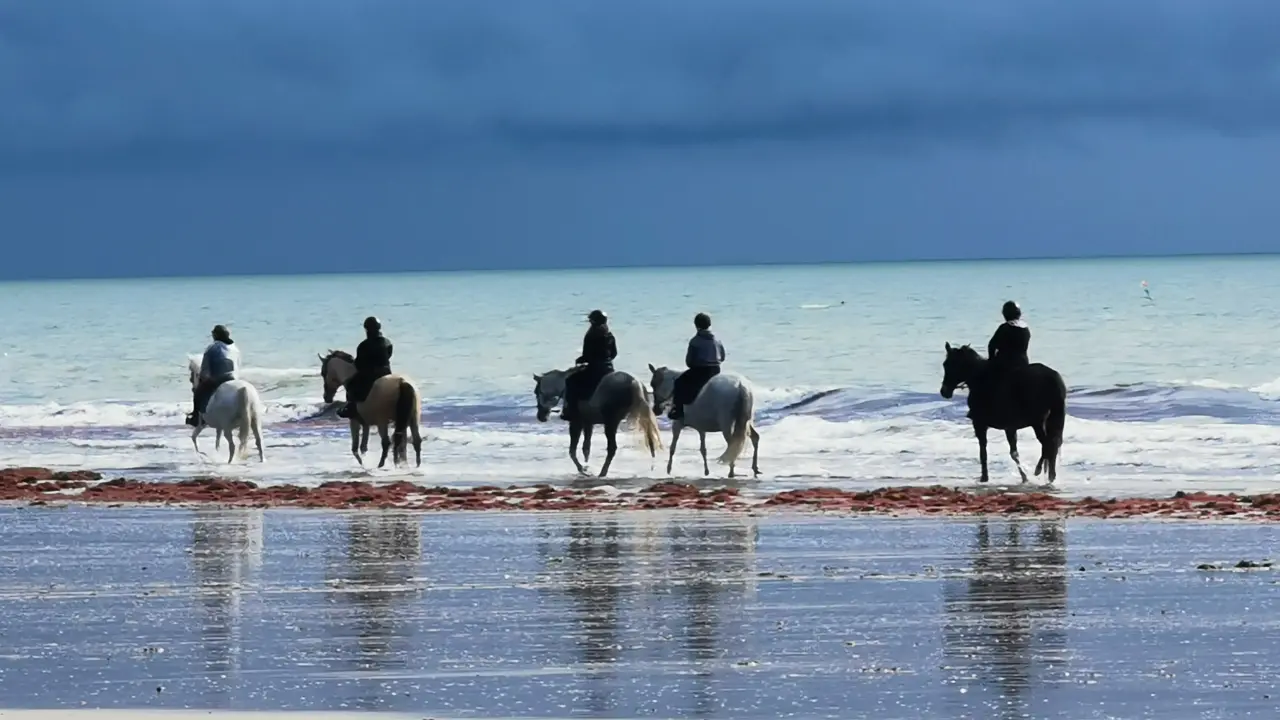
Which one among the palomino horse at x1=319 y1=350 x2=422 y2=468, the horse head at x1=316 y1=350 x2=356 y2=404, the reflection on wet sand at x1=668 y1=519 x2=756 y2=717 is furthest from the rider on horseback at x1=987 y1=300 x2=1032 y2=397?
the horse head at x1=316 y1=350 x2=356 y2=404

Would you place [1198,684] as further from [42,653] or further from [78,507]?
[78,507]

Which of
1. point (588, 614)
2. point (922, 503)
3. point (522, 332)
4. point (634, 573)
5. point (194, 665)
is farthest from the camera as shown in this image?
point (522, 332)

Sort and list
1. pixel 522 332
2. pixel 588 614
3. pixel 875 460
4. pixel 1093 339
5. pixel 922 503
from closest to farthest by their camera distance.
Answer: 1. pixel 588 614
2. pixel 922 503
3. pixel 875 460
4. pixel 1093 339
5. pixel 522 332

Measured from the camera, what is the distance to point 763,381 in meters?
53.1

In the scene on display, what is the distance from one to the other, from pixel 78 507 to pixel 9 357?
52724 mm

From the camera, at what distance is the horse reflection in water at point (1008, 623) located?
8648mm

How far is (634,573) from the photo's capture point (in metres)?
12.9

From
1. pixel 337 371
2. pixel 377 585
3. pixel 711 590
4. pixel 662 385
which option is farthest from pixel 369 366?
pixel 711 590

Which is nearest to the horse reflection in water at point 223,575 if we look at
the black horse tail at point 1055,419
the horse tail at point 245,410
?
the horse tail at point 245,410

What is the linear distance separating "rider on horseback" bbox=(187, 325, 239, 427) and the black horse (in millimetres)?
9501

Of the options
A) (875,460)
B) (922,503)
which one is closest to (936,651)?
(922,503)

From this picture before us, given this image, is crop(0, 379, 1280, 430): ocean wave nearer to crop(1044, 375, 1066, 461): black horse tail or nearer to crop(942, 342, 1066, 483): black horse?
crop(942, 342, 1066, 483): black horse

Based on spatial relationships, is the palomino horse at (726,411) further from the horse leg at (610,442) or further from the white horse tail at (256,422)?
the white horse tail at (256,422)

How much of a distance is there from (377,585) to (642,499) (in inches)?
289
